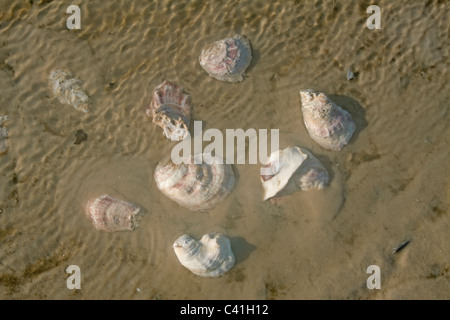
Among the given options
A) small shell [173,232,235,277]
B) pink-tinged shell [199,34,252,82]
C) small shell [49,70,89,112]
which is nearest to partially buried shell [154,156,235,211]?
small shell [173,232,235,277]

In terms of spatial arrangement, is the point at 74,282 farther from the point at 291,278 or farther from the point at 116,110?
the point at 291,278

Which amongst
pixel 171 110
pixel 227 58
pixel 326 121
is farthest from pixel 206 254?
pixel 227 58

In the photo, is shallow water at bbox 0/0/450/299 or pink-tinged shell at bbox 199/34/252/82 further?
pink-tinged shell at bbox 199/34/252/82

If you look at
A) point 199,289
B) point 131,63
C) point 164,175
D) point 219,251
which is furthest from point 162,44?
point 199,289

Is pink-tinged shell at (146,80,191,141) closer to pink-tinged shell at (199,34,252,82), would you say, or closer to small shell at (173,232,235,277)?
pink-tinged shell at (199,34,252,82)

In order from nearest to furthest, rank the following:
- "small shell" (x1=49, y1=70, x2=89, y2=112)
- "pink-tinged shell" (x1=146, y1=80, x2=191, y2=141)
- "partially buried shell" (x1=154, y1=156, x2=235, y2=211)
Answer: "partially buried shell" (x1=154, y1=156, x2=235, y2=211) → "pink-tinged shell" (x1=146, y1=80, x2=191, y2=141) → "small shell" (x1=49, y1=70, x2=89, y2=112)

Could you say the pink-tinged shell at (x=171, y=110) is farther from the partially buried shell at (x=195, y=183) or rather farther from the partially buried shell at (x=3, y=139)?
the partially buried shell at (x=3, y=139)

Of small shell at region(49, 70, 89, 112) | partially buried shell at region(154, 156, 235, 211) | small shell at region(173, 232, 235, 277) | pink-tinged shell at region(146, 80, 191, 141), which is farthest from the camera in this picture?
small shell at region(49, 70, 89, 112)
